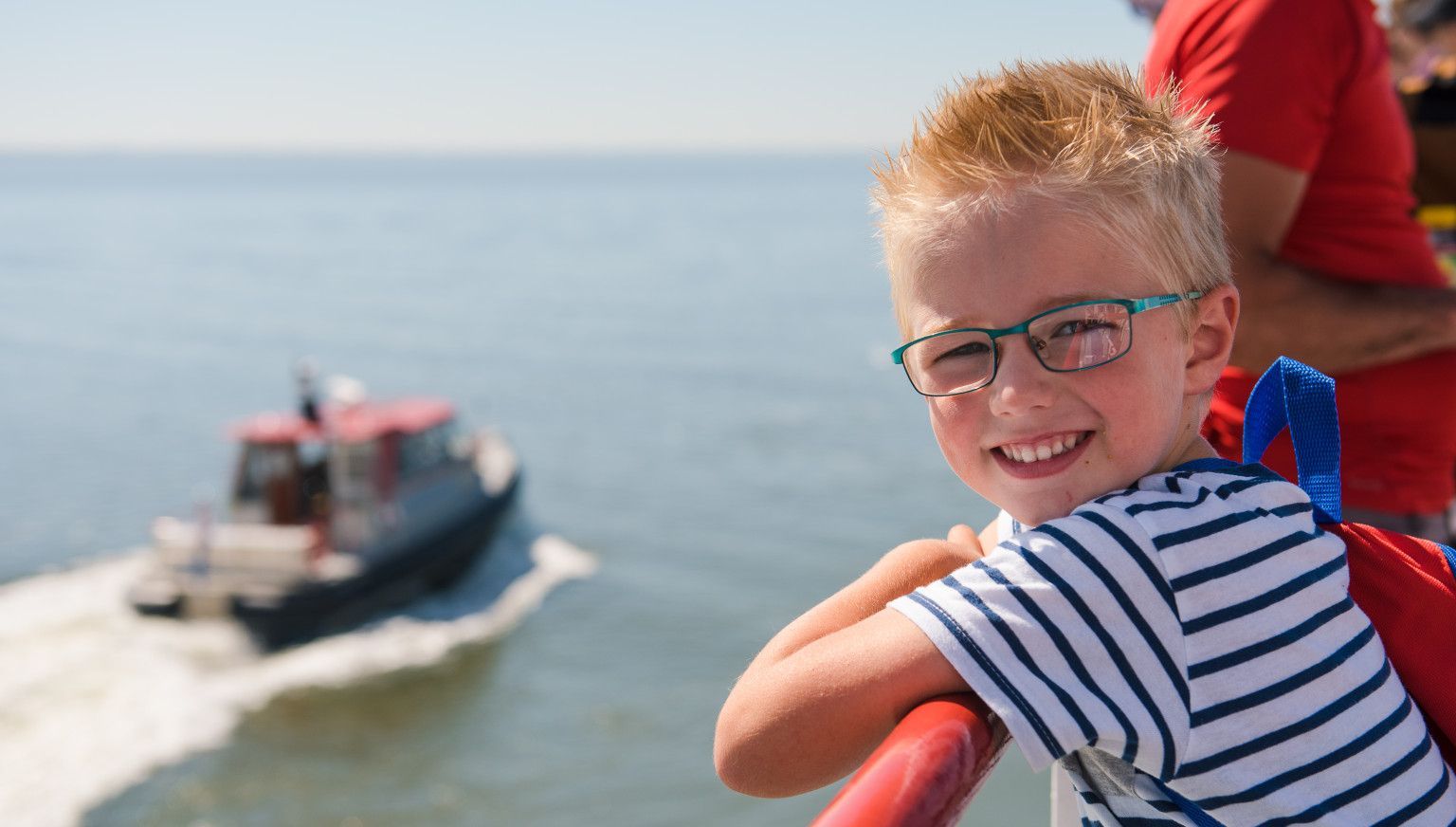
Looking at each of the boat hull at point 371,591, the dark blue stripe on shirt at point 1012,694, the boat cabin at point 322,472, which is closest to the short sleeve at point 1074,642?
the dark blue stripe on shirt at point 1012,694

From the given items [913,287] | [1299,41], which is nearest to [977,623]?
[913,287]

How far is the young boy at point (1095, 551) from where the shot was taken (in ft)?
3.39

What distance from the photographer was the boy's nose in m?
1.18

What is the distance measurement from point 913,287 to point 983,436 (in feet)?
0.56

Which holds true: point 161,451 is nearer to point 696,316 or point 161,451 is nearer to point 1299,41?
point 696,316

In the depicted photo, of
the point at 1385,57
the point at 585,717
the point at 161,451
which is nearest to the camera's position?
the point at 1385,57

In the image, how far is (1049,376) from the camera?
1.19m

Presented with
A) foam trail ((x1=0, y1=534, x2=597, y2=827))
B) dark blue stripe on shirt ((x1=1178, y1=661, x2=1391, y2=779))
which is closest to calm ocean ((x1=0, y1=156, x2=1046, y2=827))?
foam trail ((x1=0, y1=534, x2=597, y2=827))

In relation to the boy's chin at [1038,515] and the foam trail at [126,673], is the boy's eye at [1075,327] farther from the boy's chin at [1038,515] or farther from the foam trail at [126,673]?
the foam trail at [126,673]

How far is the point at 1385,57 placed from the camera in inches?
85.0

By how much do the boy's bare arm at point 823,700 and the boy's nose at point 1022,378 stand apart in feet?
0.84

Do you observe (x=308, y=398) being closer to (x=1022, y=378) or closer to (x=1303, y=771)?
(x=1022, y=378)

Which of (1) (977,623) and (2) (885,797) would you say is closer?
(2) (885,797)

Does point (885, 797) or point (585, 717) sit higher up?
point (885, 797)
